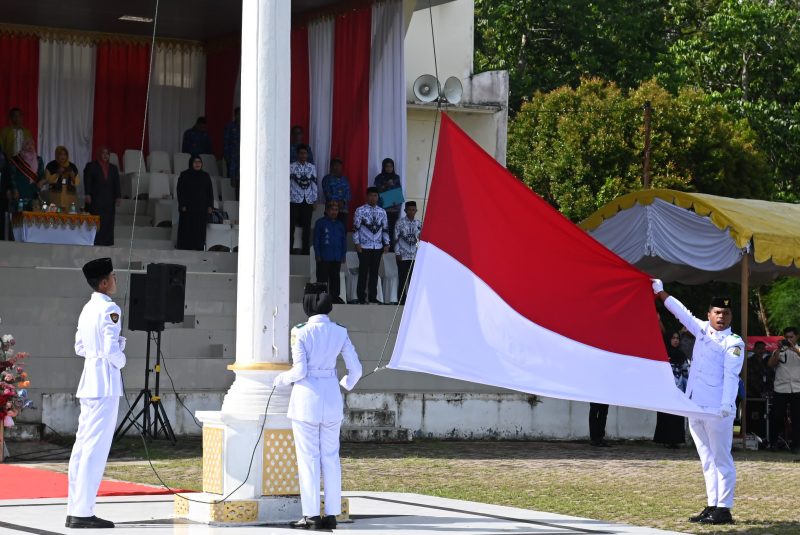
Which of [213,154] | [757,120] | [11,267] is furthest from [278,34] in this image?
[757,120]

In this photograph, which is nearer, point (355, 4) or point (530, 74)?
point (355, 4)

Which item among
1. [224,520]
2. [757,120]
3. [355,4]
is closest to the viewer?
[224,520]

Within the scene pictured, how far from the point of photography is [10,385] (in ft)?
53.9

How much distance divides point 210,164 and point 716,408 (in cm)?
1646

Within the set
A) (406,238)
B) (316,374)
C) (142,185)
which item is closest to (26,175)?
(142,185)

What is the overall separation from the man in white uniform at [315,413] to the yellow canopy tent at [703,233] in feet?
32.9

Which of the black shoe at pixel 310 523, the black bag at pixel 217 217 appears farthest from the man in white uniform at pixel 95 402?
the black bag at pixel 217 217

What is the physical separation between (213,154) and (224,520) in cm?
1788

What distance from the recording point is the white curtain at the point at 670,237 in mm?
20484

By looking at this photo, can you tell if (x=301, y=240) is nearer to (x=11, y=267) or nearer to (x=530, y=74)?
(x=11, y=267)

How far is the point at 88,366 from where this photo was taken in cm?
1044

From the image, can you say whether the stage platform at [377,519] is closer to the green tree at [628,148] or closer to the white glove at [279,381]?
the white glove at [279,381]

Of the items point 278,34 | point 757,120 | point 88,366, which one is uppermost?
point 757,120

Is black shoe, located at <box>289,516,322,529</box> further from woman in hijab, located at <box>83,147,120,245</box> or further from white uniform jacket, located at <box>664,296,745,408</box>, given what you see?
woman in hijab, located at <box>83,147,120,245</box>
